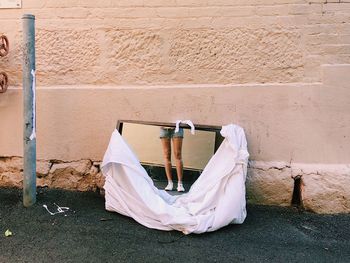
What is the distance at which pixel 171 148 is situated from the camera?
3496mm

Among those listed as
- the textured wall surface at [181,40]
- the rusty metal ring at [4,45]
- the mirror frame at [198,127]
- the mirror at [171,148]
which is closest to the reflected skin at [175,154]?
the mirror at [171,148]

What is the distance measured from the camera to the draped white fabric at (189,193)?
3.05 m

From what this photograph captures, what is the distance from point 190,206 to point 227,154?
20.5 inches

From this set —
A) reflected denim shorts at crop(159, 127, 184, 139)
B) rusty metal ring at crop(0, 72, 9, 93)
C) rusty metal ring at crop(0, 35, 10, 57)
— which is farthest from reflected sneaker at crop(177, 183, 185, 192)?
rusty metal ring at crop(0, 35, 10, 57)

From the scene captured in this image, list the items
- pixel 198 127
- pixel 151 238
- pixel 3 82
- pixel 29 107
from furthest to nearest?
pixel 3 82, pixel 198 127, pixel 29 107, pixel 151 238

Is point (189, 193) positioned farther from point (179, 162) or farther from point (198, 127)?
point (198, 127)

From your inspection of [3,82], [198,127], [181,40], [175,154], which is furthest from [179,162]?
[3,82]

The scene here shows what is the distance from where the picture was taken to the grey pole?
128 inches

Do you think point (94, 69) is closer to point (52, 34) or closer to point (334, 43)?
point (52, 34)

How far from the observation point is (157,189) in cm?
343

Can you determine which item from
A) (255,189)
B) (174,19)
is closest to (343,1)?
(174,19)

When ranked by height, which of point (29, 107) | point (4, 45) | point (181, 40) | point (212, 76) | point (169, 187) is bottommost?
point (169, 187)

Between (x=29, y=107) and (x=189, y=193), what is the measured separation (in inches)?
59.5

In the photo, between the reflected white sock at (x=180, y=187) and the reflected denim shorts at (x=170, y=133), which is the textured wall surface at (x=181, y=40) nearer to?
the reflected denim shorts at (x=170, y=133)
